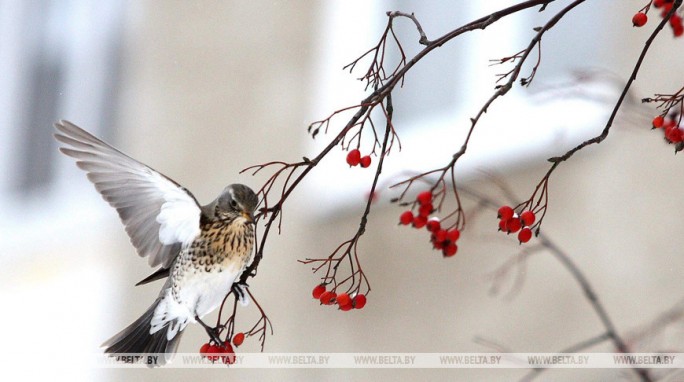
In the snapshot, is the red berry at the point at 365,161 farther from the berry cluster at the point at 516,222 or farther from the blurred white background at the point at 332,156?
the blurred white background at the point at 332,156

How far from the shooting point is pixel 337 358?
0.87 metres

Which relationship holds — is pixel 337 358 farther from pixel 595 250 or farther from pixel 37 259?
pixel 37 259

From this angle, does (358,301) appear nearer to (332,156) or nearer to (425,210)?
(425,210)

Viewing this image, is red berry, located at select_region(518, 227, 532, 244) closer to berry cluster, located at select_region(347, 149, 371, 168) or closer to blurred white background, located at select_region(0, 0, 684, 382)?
berry cluster, located at select_region(347, 149, 371, 168)

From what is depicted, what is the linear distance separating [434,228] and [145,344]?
0.16 m

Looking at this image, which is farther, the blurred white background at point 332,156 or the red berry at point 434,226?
the blurred white background at point 332,156

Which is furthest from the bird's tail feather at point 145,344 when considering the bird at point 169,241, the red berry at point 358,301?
the red berry at point 358,301

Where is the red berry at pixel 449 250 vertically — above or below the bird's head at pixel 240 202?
below

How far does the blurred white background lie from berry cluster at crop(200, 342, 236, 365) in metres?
0.57

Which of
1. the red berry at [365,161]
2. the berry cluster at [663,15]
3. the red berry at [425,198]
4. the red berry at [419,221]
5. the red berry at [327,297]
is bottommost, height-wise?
the red berry at [327,297]

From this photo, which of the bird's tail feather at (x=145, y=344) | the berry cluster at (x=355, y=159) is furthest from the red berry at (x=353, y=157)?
the bird's tail feather at (x=145, y=344)

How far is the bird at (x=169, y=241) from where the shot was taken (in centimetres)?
45

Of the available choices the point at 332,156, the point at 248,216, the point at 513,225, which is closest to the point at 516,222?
A: the point at 513,225

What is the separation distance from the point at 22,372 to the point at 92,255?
1.55 feet
